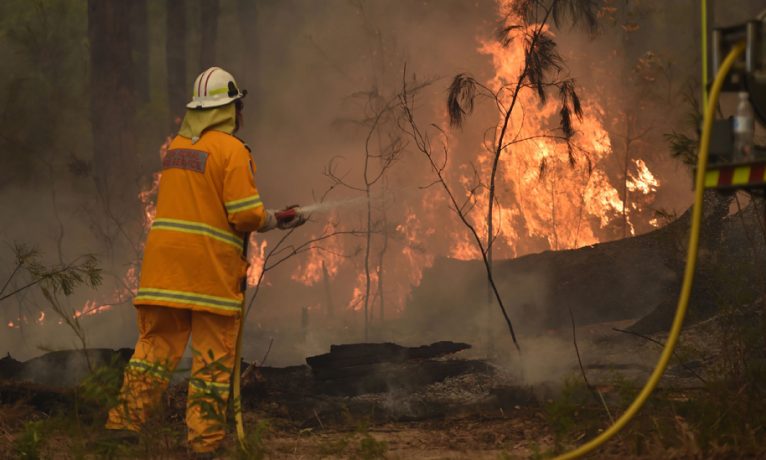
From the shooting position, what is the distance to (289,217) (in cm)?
545

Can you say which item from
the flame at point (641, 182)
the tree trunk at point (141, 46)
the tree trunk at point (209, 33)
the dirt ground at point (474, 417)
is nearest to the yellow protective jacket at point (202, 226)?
the dirt ground at point (474, 417)

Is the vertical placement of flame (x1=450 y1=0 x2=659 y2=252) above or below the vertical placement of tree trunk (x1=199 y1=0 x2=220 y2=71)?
below

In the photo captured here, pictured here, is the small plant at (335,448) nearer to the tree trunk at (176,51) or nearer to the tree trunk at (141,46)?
the tree trunk at (176,51)

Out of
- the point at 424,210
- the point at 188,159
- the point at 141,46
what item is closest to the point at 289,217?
the point at 188,159

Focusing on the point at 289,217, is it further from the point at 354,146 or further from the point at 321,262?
the point at 354,146

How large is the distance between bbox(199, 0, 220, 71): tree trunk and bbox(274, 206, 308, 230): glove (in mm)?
13905

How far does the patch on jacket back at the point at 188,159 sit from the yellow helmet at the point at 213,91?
0.27m

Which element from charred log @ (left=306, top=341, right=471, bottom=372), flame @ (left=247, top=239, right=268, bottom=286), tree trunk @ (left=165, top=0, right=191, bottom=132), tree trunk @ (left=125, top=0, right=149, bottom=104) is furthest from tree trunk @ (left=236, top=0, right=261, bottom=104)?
charred log @ (left=306, top=341, right=471, bottom=372)

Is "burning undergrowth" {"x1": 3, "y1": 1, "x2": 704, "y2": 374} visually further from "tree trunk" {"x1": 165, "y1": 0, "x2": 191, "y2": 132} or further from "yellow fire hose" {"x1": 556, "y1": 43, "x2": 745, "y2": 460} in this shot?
"yellow fire hose" {"x1": 556, "y1": 43, "x2": 745, "y2": 460}

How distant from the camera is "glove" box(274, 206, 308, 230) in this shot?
5.40m

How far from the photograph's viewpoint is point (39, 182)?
2019 cm

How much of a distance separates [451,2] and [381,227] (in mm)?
4317

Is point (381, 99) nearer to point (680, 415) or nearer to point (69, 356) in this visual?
point (69, 356)

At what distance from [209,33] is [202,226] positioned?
590 inches
